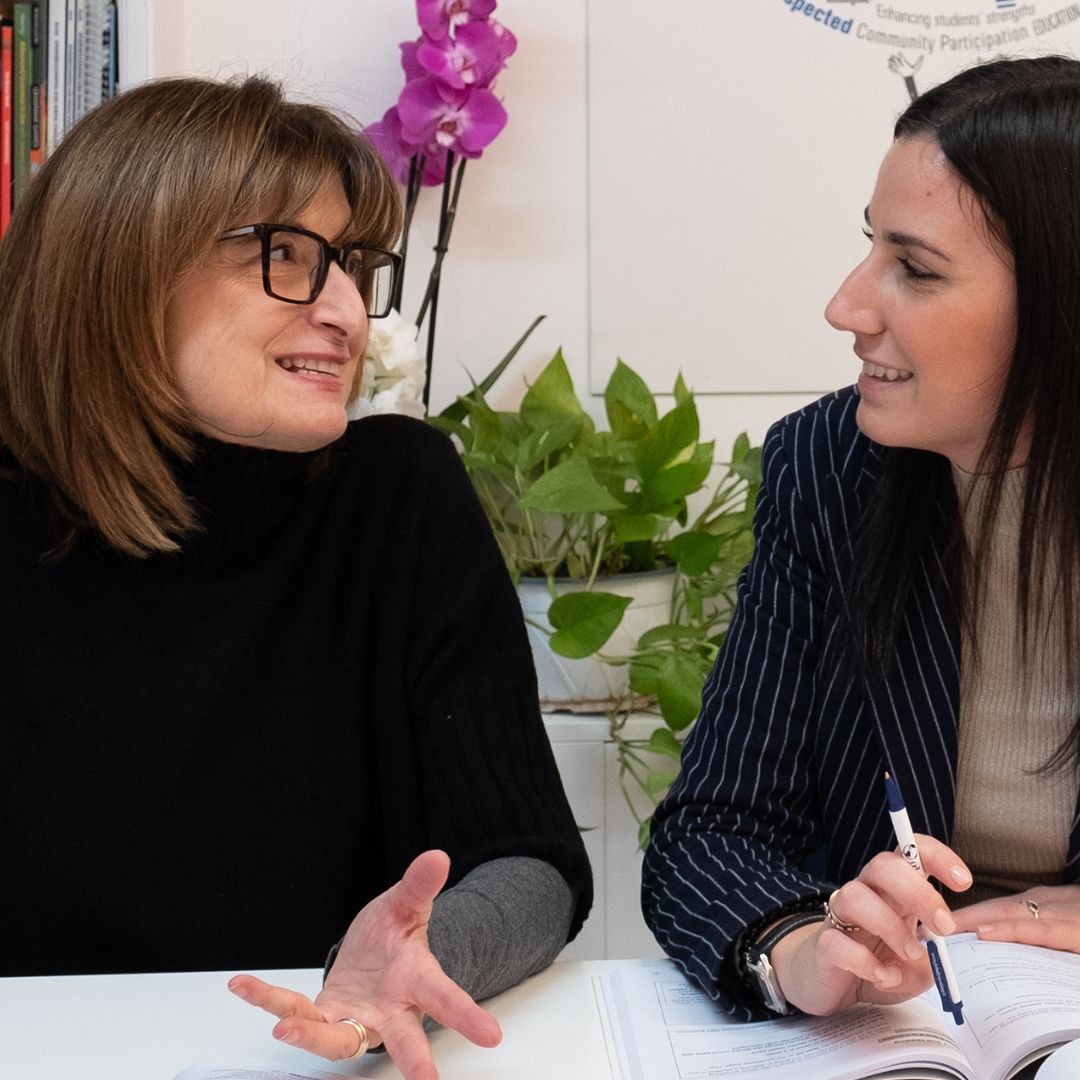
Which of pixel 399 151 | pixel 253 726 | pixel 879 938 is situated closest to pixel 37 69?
pixel 399 151

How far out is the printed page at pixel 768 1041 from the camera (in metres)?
0.75

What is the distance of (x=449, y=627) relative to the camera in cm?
119

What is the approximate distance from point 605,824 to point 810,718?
26.7 inches

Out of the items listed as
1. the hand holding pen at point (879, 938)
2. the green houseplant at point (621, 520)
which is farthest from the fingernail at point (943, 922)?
the green houseplant at point (621, 520)

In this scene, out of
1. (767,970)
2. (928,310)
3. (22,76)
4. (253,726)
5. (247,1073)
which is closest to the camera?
(247,1073)

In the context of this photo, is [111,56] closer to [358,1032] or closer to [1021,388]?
[1021,388]

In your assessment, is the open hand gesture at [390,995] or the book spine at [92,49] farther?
the book spine at [92,49]

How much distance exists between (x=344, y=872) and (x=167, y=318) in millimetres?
506

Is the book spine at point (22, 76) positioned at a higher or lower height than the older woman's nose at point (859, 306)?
higher

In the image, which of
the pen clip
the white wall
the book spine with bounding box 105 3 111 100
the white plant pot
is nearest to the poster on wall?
the white wall

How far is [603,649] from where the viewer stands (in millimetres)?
1747

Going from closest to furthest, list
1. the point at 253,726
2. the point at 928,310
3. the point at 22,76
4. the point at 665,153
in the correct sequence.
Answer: the point at 928,310 < the point at 253,726 < the point at 22,76 < the point at 665,153

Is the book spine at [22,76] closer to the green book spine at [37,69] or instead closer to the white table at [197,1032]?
the green book spine at [37,69]

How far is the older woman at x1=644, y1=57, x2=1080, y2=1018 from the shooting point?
3.40 feet
